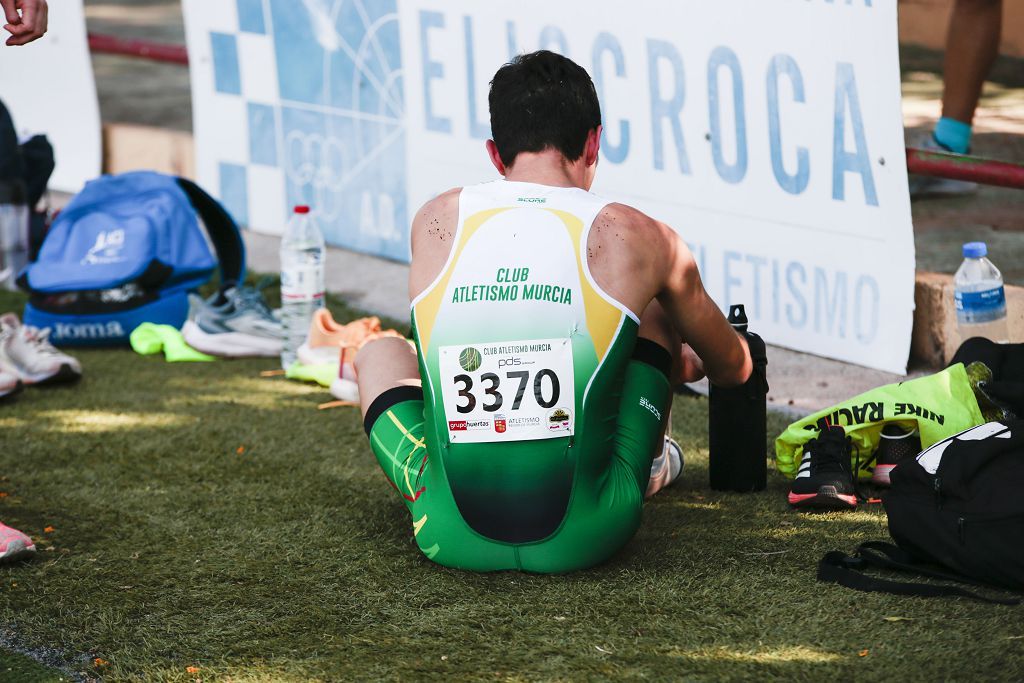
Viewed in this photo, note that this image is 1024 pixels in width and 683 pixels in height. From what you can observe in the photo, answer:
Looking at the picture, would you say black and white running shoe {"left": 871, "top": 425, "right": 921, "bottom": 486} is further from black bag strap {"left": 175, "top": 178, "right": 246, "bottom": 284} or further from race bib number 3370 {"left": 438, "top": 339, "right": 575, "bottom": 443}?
black bag strap {"left": 175, "top": 178, "right": 246, "bottom": 284}

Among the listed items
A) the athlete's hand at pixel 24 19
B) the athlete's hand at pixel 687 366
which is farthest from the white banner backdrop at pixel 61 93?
the athlete's hand at pixel 687 366

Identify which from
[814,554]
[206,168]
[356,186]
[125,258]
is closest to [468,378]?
[814,554]

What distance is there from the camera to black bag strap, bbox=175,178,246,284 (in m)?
5.41

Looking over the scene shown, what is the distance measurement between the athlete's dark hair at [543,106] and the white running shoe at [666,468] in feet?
2.91

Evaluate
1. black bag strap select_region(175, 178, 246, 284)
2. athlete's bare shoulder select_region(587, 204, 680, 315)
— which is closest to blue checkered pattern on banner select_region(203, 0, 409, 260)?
black bag strap select_region(175, 178, 246, 284)

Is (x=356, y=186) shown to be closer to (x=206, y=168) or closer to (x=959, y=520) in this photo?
(x=206, y=168)

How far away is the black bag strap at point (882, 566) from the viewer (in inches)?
108

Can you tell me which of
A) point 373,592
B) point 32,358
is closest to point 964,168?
point 373,592

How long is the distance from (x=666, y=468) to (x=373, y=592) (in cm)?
89

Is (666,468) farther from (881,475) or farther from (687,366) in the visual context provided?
(881,475)

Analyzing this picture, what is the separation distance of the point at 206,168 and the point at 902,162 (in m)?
3.64

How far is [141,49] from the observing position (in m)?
6.90

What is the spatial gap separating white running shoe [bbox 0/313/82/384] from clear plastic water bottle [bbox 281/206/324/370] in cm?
71

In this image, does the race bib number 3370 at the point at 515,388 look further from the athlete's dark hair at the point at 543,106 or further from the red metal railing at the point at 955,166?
the red metal railing at the point at 955,166
